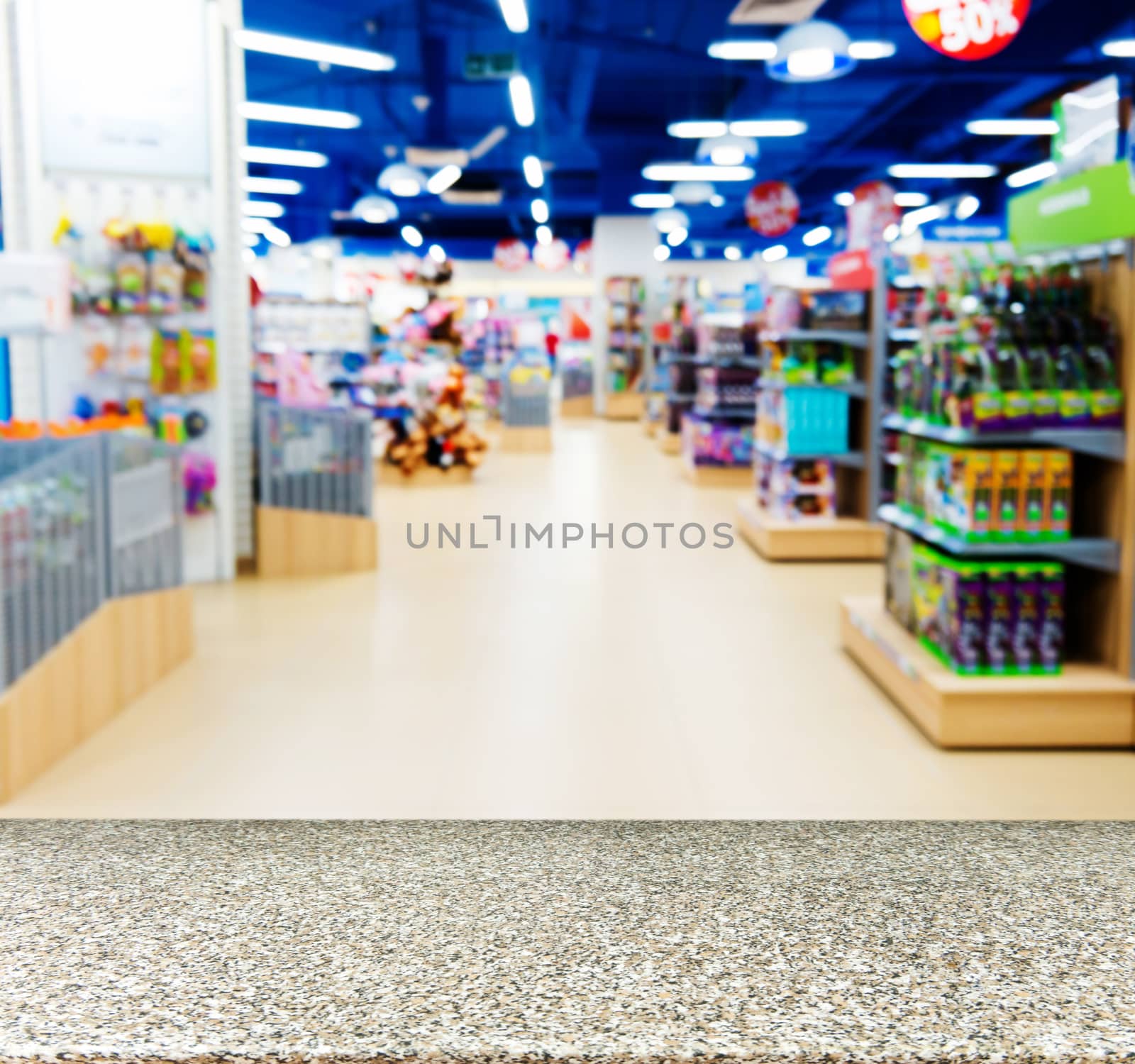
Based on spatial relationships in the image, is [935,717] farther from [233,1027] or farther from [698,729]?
[233,1027]

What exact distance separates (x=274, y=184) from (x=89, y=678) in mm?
20854

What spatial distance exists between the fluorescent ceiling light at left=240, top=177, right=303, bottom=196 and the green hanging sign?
2016 centimetres

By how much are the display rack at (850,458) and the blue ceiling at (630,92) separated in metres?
5.89

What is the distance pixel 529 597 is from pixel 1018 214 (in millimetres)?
3046

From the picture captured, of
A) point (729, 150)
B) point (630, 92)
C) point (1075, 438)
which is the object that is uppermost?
point (630, 92)

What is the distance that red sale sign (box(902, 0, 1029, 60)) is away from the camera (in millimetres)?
5199

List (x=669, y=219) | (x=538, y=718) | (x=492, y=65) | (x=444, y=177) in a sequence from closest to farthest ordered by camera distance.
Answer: (x=538, y=718), (x=492, y=65), (x=444, y=177), (x=669, y=219)

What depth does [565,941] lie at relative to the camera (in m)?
2.54

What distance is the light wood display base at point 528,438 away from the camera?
15.2 m

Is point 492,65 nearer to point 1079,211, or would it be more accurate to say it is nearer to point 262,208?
point 1079,211

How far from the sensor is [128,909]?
2.70 m

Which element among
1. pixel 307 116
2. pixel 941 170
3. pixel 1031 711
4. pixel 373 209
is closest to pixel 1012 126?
pixel 941 170

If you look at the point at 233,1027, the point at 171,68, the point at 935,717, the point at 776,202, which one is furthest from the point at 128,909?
the point at 776,202

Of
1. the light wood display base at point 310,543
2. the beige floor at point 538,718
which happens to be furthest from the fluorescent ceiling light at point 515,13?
the beige floor at point 538,718
